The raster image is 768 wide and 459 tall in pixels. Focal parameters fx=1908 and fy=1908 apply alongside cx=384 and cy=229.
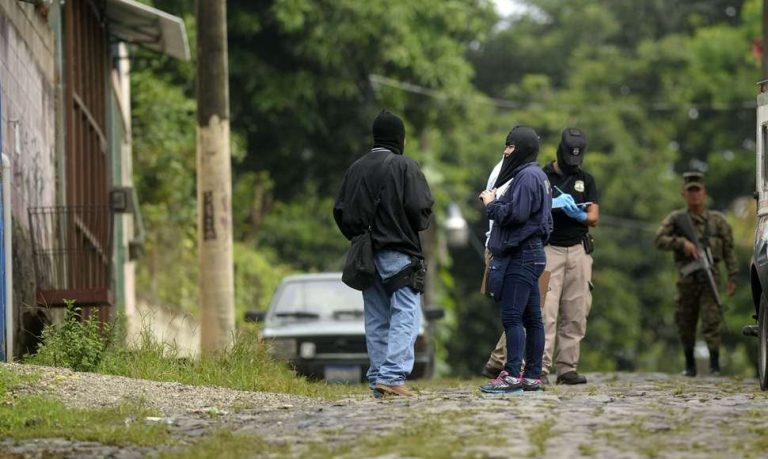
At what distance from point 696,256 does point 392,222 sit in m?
7.10

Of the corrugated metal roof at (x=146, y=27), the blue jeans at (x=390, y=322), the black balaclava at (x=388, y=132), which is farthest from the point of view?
the corrugated metal roof at (x=146, y=27)

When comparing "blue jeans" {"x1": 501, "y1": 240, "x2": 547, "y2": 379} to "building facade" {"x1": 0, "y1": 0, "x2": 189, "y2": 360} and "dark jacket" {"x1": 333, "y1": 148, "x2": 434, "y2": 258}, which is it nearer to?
"dark jacket" {"x1": 333, "y1": 148, "x2": 434, "y2": 258}

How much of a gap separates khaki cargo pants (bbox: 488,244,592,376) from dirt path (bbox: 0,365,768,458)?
1999mm

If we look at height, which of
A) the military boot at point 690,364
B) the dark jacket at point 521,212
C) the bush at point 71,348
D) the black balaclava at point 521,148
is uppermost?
the black balaclava at point 521,148

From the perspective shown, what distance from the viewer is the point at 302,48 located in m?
30.5

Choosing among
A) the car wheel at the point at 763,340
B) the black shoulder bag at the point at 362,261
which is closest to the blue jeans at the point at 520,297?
the black shoulder bag at the point at 362,261

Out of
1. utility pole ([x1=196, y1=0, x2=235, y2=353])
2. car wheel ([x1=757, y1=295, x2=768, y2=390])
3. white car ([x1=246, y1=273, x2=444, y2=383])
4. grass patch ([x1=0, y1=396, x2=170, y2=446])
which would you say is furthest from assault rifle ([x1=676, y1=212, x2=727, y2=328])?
grass patch ([x1=0, y1=396, x2=170, y2=446])

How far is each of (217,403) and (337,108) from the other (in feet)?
65.9

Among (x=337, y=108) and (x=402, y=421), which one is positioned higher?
(x=337, y=108)

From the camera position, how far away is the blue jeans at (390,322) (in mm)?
12250

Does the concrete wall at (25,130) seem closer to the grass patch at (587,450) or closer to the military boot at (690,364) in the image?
the grass patch at (587,450)

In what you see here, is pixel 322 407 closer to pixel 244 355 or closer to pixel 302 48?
pixel 244 355

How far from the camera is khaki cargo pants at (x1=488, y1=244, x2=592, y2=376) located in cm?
1478

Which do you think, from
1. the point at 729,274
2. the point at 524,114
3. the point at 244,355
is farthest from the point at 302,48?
the point at 524,114
